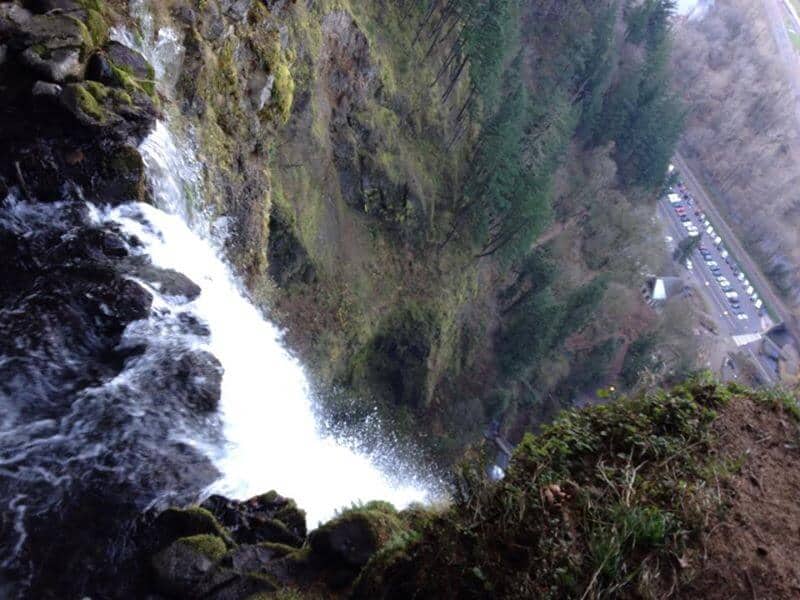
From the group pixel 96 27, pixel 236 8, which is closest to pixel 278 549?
pixel 96 27

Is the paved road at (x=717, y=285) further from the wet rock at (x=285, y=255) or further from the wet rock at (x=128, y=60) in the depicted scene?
the wet rock at (x=128, y=60)

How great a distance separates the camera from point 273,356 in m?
18.0

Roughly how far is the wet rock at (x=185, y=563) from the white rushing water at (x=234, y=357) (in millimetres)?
2046

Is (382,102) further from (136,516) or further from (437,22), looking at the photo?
(136,516)

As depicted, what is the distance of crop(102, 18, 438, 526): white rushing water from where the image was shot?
11.4 metres

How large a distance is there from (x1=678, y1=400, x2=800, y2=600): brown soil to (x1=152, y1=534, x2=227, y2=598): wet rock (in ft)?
21.2

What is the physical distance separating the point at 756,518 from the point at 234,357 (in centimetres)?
1169

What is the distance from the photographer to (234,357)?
13.8 m

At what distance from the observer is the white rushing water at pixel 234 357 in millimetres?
11445

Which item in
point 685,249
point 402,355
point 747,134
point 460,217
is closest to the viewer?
point 402,355

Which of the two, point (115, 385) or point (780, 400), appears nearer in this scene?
point (780, 400)

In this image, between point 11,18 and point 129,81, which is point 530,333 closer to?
point 129,81

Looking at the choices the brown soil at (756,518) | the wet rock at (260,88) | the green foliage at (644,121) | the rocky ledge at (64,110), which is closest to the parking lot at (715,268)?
the green foliage at (644,121)

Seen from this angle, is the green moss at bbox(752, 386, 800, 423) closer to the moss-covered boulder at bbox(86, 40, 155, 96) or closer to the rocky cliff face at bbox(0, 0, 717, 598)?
the rocky cliff face at bbox(0, 0, 717, 598)
